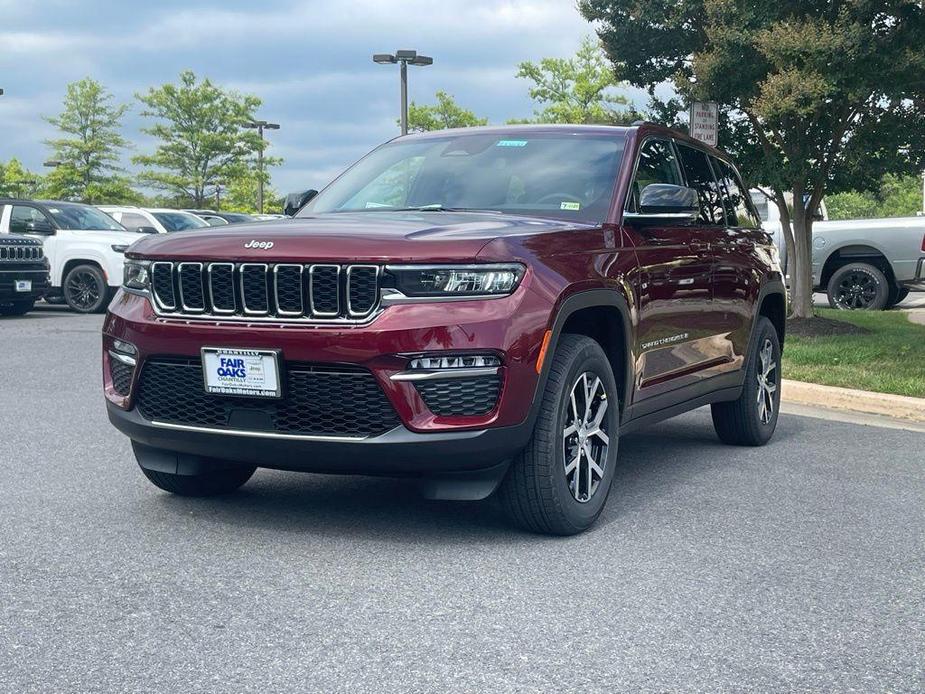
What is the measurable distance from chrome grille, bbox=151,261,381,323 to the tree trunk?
11.4 metres

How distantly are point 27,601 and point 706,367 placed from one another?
12.8 ft

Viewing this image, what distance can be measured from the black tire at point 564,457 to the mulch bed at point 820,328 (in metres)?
9.52

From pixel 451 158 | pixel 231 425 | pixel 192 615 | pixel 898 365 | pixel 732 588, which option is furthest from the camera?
pixel 898 365

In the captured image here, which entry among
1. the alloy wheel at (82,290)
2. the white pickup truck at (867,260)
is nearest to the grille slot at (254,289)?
the alloy wheel at (82,290)

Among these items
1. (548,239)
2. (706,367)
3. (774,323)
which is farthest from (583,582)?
(774,323)

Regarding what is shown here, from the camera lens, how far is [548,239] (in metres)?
5.04

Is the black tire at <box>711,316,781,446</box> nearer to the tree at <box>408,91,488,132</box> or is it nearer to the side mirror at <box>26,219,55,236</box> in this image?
the side mirror at <box>26,219,55,236</box>

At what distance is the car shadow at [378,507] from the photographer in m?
5.22

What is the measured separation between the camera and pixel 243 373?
481 centimetres

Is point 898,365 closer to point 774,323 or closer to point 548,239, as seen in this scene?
point 774,323

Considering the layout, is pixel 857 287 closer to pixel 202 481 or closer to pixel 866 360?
pixel 866 360

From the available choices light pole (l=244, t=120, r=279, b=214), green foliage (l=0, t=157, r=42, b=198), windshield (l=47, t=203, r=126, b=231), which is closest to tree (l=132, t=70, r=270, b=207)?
light pole (l=244, t=120, r=279, b=214)

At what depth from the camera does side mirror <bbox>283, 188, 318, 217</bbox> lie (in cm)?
678

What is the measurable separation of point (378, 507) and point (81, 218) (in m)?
15.1
